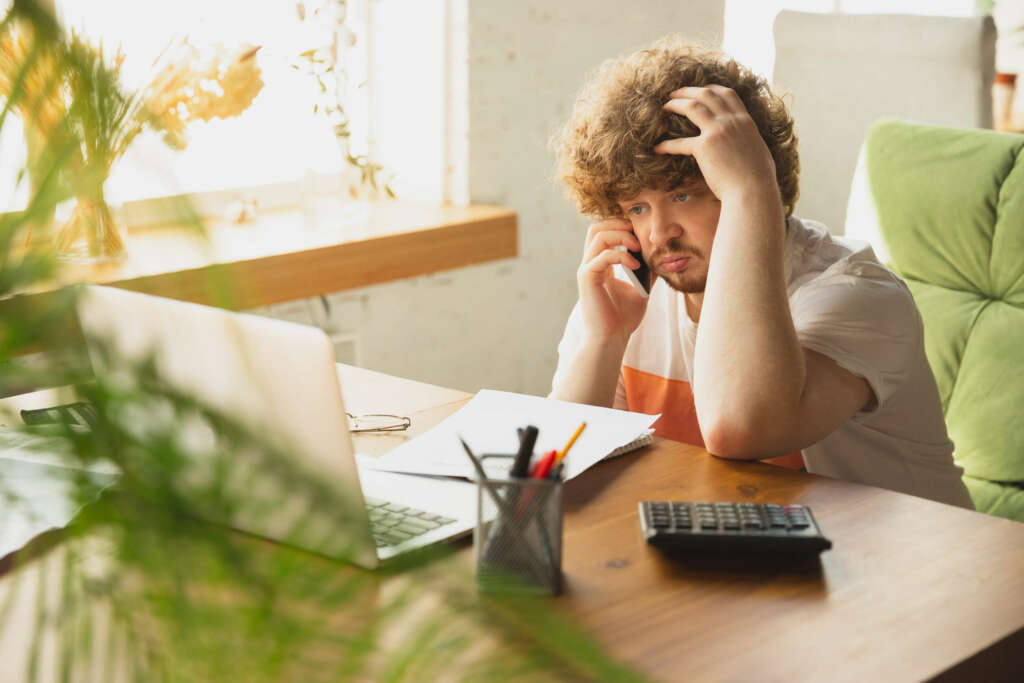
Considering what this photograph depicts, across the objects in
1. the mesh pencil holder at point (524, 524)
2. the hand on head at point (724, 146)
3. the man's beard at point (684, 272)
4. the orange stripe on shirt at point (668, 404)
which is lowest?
the orange stripe on shirt at point (668, 404)

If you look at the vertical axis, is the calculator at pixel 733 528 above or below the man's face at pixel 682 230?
below

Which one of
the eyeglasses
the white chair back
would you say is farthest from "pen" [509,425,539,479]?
the white chair back

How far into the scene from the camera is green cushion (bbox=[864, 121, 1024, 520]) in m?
1.75

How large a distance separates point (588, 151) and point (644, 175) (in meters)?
0.12

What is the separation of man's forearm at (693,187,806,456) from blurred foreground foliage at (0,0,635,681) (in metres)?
1.11

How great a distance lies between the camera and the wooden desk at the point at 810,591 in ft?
2.58

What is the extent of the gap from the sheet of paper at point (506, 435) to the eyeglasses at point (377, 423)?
62 millimetres

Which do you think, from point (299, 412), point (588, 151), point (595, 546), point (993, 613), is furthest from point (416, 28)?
point (299, 412)

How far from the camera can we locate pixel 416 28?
2.80 meters

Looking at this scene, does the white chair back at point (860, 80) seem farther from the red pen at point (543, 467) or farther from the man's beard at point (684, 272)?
the red pen at point (543, 467)

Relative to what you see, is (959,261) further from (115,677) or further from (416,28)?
(115,677)

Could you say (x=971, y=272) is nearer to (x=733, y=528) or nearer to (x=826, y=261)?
(x=826, y=261)

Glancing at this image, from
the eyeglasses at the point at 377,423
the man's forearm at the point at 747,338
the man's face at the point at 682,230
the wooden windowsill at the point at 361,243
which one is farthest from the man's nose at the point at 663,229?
the wooden windowsill at the point at 361,243

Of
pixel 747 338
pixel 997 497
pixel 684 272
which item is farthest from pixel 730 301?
pixel 997 497
